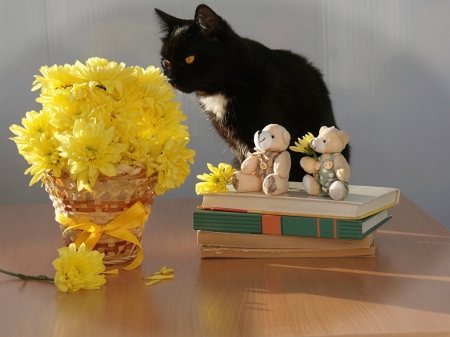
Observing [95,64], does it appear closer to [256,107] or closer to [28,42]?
[256,107]

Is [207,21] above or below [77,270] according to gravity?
above

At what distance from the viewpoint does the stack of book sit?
0.94 meters

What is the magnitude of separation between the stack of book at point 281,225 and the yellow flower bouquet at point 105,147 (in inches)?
3.7

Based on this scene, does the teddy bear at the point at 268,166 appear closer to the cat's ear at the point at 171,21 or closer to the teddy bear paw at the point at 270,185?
the teddy bear paw at the point at 270,185

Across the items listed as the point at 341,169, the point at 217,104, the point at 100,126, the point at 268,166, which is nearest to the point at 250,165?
the point at 268,166

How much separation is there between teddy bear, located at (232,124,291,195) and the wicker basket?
0.14 m

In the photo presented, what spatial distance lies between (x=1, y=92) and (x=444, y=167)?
1.29 metres

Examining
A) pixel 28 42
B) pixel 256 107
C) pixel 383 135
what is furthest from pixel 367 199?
pixel 28 42

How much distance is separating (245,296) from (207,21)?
Answer: 1.99 ft

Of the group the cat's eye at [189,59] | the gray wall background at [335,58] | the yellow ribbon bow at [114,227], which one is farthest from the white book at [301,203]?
the gray wall background at [335,58]

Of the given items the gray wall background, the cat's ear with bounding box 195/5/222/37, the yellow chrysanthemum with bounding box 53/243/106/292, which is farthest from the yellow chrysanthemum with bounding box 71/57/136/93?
the gray wall background

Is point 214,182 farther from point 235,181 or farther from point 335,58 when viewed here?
point 335,58

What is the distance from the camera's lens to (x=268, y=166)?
958mm

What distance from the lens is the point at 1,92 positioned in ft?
5.84
